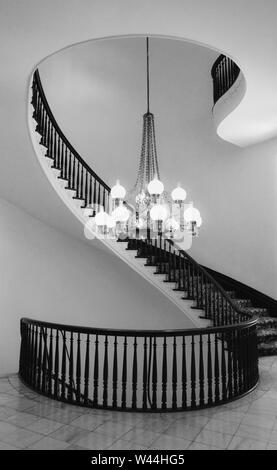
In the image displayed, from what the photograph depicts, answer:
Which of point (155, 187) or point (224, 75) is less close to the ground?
point (224, 75)

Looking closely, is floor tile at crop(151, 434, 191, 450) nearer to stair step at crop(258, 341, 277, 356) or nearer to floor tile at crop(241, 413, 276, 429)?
floor tile at crop(241, 413, 276, 429)

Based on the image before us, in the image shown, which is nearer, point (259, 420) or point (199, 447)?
point (199, 447)

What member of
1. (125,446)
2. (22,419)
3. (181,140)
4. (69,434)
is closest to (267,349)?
(125,446)

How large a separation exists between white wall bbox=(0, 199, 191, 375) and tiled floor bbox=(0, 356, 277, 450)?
12.1ft

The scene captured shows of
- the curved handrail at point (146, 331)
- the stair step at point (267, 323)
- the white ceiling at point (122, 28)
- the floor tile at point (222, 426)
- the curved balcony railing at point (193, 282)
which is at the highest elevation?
the white ceiling at point (122, 28)

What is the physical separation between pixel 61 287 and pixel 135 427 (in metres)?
5.41

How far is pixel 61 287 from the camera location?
8742 millimetres

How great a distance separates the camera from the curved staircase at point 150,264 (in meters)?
6.56

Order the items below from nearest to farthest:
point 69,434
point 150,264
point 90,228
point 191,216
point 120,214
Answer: point 69,434 < point 120,214 < point 191,216 < point 90,228 < point 150,264

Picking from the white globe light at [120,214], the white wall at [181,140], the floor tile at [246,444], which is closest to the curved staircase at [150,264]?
the white wall at [181,140]

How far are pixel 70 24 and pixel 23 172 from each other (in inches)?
131

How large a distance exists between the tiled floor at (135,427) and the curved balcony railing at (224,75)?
17.8 feet

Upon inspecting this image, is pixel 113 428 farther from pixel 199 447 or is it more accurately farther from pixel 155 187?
pixel 155 187

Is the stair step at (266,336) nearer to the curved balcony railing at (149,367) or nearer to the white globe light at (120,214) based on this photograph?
the curved balcony railing at (149,367)
